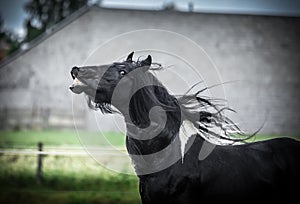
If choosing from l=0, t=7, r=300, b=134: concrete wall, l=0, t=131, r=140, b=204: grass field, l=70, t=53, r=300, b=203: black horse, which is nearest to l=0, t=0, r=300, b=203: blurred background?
l=0, t=7, r=300, b=134: concrete wall

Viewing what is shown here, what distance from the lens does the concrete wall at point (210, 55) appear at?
63.0 feet

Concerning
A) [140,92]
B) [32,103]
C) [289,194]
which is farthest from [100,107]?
[32,103]

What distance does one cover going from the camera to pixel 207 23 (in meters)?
20.2

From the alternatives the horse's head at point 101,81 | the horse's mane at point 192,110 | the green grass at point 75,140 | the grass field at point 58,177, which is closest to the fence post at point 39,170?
the grass field at point 58,177

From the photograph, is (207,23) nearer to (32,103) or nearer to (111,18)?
(111,18)

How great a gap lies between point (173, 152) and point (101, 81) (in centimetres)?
82

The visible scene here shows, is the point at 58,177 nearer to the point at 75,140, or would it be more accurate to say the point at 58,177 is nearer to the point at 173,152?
the point at 173,152

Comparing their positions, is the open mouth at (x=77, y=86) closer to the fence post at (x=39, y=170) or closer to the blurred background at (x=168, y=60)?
the fence post at (x=39, y=170)

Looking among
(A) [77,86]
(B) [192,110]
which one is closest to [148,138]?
(B) [192,110]

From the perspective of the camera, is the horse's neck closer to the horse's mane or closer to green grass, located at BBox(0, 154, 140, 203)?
the horse's mane

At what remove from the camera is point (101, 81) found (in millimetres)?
3551

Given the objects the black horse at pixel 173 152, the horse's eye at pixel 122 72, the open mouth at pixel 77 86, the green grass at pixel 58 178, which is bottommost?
the green grass at pixel 58 178

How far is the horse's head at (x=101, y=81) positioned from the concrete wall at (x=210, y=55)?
1554 cm

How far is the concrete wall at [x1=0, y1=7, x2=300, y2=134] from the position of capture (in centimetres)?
1919
